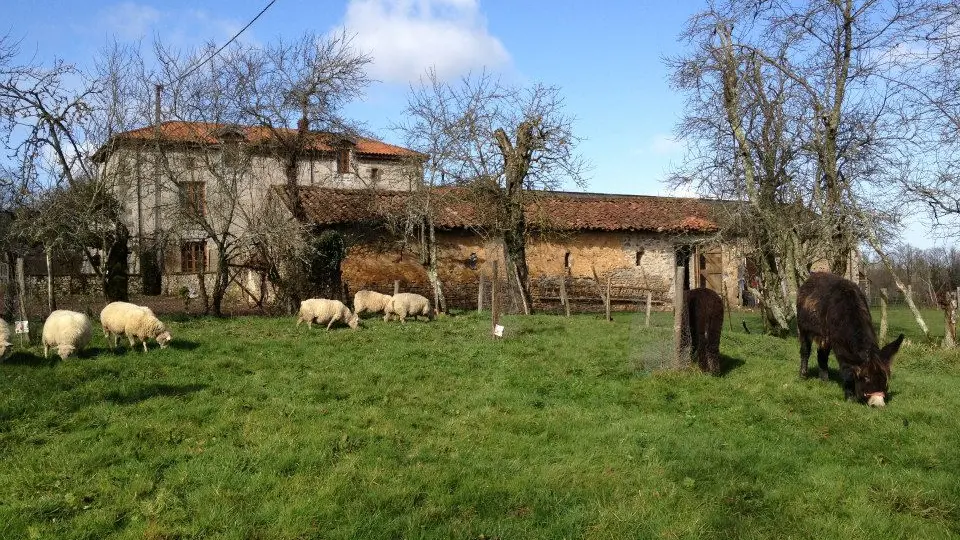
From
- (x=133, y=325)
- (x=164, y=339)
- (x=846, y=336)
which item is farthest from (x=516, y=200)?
(x=846, y=336)

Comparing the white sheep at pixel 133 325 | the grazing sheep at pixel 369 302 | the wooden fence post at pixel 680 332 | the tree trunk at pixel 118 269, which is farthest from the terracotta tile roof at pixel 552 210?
the white sheep at pixel 133 325

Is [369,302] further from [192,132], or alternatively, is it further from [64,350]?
[64,350]

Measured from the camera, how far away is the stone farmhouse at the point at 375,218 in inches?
797

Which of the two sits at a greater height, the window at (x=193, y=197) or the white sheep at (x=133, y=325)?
the window at (x=193, y=197)

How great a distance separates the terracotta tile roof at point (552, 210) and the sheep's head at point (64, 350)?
1255cm

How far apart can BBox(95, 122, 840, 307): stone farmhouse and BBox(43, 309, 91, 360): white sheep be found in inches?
314

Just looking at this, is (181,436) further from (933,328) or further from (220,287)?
(933,328)

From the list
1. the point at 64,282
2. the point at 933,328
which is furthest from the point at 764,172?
the point at 64,282

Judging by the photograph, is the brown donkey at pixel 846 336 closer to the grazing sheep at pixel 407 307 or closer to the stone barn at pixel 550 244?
the stone barn at pixel 550 244

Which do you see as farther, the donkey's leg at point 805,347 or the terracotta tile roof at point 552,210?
the terracotta tile roof at point 552,210

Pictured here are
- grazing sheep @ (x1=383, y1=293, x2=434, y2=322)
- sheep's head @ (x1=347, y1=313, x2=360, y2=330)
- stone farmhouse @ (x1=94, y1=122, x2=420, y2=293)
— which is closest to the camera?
sheep's head @ (x1=347, y1=313, x2=360, y2=330)

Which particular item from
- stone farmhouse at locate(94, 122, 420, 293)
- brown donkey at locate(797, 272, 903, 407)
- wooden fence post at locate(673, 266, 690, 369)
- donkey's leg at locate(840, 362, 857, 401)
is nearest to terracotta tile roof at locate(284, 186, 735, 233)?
stone farmhouse at locate(94, 122, 420, 293)

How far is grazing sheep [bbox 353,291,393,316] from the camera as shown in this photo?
67.5ft

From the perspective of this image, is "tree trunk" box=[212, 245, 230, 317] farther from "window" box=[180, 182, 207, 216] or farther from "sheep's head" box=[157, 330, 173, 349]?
"sheep's head" box=[157, 330, 173, 349]
